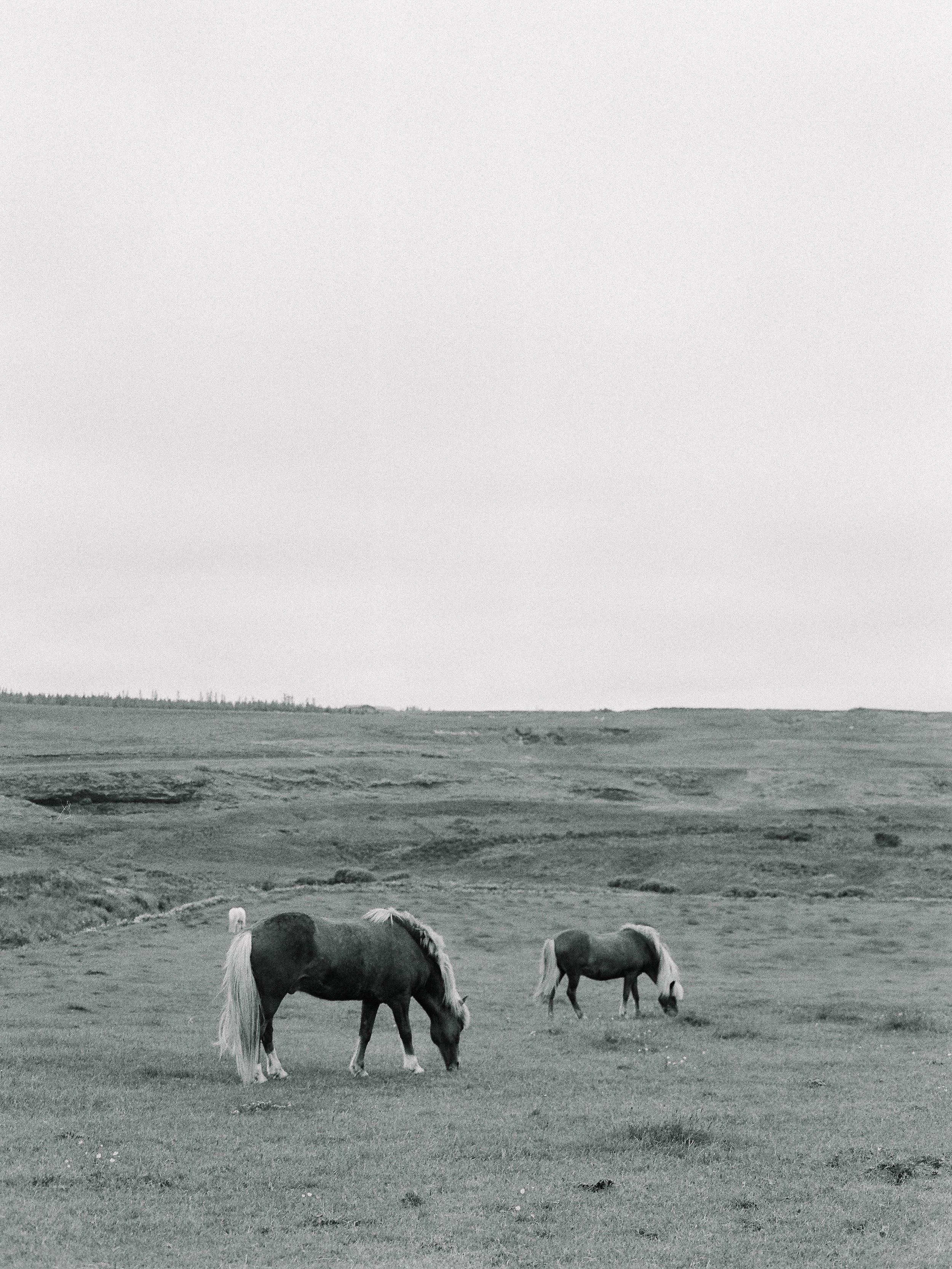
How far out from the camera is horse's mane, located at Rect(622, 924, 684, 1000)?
83.6 ft

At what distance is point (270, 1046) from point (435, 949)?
295 centimetres

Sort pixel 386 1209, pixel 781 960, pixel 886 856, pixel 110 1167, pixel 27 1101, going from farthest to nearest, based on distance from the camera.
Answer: pixel 886 856
pixel 781 960
pixel 27 1101
pixel 110 1167
pixel 386 1209

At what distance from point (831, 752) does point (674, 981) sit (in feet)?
284

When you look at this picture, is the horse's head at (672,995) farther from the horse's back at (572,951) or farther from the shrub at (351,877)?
the shrub at (351,877)

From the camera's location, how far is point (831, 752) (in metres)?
108

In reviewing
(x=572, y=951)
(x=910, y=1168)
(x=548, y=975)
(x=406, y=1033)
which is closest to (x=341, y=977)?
(x=406, y=1033)

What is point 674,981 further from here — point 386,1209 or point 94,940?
point 94,940

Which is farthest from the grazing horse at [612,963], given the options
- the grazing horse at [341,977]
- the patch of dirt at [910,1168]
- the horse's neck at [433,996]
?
the patch of dirt at [910,1168]

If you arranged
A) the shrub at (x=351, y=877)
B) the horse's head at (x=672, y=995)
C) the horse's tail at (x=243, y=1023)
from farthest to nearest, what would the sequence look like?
the shrub at (x=351, y=877)
the horse's head at (x=672, y=995)
the horse's tail at (x=243, y=1023)

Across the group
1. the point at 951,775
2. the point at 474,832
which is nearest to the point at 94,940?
the point at 474,832

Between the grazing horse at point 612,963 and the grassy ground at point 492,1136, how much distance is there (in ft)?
2.22

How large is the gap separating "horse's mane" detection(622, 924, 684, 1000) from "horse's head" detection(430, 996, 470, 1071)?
26.0ft

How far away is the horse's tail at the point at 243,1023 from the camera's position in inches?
639

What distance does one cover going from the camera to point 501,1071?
18.4 m
